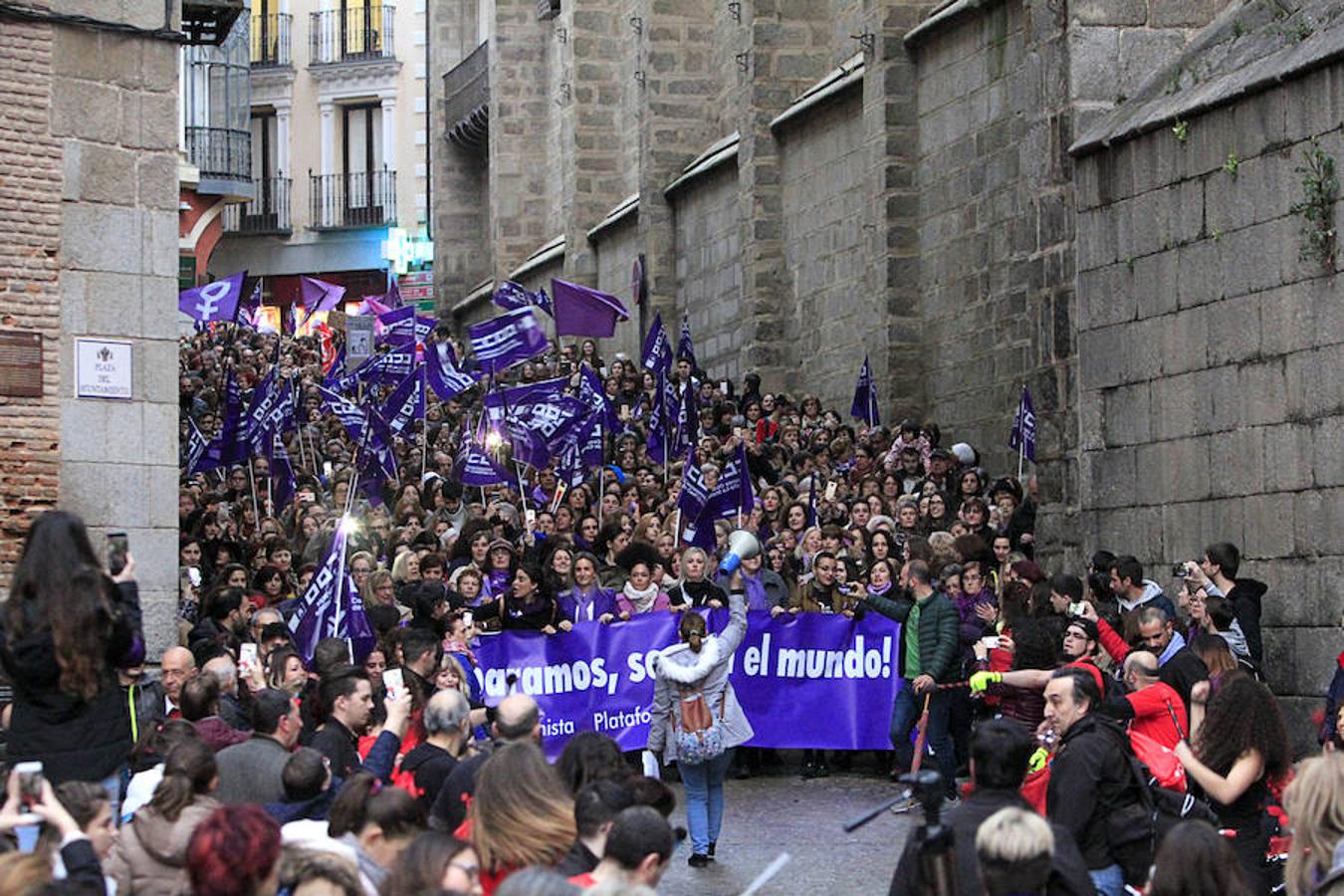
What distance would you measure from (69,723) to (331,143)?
187ft

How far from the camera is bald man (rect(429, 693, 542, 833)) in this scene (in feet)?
29.5

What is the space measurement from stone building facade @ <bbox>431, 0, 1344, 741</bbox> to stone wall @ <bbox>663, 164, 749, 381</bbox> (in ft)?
0.21

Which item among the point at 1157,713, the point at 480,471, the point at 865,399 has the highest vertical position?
the point at 865,399

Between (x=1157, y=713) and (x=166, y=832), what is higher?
(x=1157, y=713)

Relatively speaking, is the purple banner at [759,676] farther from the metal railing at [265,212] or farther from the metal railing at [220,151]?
the metal railing at [265,212]

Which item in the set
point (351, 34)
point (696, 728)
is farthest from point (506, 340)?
point (351, 34)

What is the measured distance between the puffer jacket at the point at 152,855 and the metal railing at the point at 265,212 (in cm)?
5643

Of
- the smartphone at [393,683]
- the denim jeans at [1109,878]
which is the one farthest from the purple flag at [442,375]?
the denim jeans at [1109,878]

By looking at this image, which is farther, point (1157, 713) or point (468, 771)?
point (1157, 713)

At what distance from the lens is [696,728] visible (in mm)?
13523

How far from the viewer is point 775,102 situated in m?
31.3

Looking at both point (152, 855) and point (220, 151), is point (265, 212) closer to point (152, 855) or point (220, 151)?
point (220, 151)

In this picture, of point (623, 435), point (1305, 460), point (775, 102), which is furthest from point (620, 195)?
point (1305, 460)

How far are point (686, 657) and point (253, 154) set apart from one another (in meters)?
52.7
